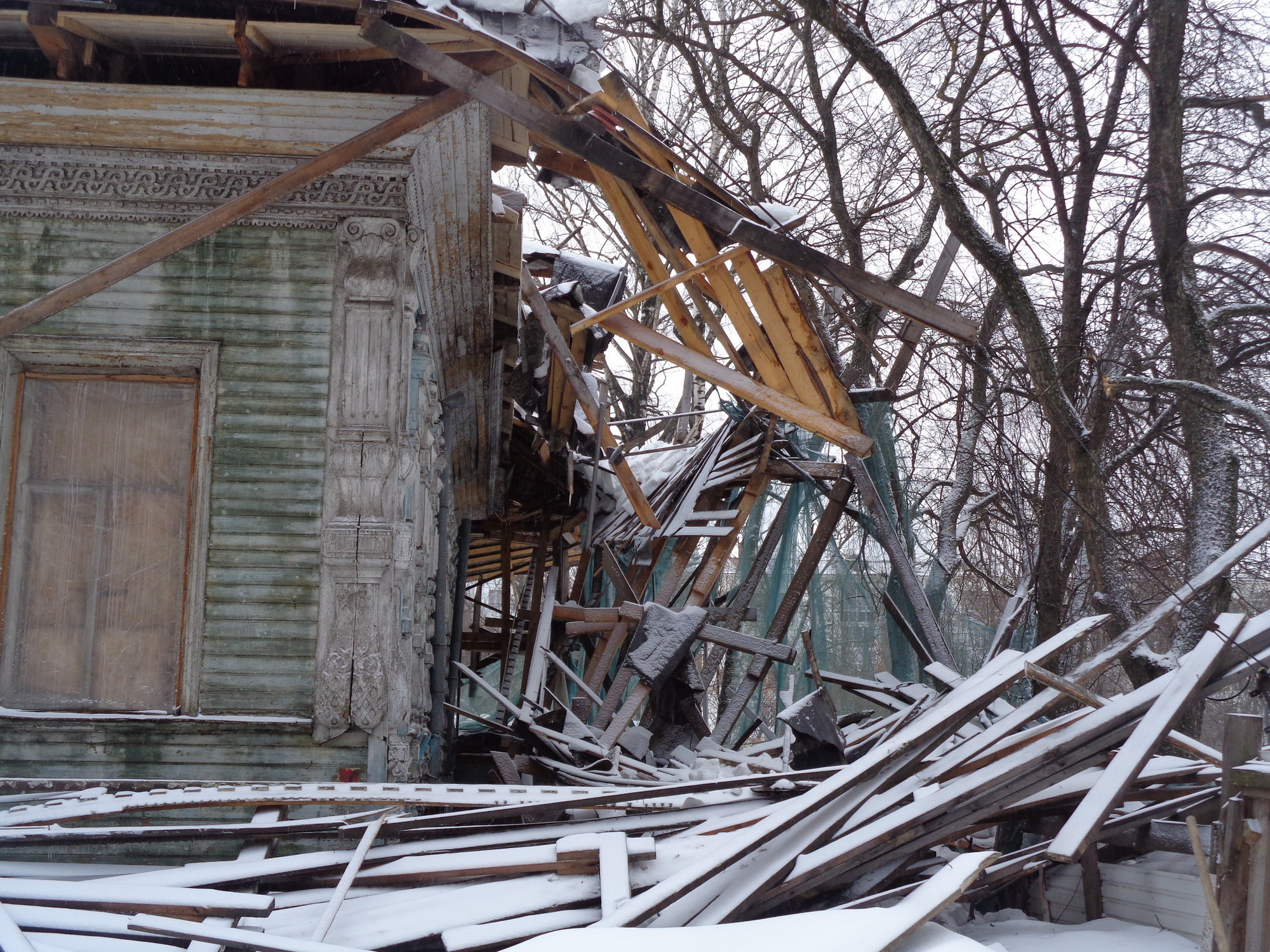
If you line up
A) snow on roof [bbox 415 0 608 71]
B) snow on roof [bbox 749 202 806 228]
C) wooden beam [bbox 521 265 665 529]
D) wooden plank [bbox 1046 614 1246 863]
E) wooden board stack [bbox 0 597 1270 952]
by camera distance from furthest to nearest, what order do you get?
wooden beam [bbox 521 265 665 529]
snow on roof [bbox 749 202 806 228]
snow on roof [bbox 415 0 608 71]
wooden board stack [bbox 0 597 1270 952]
wooden plank [bbox 1046 614 1246 863]

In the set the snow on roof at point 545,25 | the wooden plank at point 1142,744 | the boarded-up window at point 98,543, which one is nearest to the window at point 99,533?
the boarded-up window at point 98,543

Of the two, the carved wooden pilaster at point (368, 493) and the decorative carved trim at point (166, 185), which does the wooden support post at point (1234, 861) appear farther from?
the decorative carved trim at point (166, 185)

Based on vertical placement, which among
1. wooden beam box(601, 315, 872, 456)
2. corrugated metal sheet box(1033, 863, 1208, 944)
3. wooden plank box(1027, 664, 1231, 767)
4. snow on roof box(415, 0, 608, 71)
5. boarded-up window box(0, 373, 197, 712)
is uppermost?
snow on roof box(415, 0, 608, 71)

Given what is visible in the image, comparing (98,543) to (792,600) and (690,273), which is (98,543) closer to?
(690,273)

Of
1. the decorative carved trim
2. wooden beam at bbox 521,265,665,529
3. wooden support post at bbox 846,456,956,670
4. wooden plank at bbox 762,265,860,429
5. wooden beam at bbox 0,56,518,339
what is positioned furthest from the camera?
wooden support post at bbox 846,456,956,670

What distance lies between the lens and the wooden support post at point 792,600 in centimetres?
930

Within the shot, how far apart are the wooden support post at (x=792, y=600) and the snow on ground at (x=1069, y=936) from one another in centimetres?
478

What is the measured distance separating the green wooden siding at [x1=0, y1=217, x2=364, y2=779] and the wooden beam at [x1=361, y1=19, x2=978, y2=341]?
1.48m

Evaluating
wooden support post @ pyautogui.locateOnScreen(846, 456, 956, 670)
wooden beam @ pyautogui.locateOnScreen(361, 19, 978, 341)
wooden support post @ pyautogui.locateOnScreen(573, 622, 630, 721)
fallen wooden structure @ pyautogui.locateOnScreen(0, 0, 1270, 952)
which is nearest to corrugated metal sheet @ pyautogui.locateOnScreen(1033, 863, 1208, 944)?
fallen wooden structure @ pyautogui.locateOnScreen(0, 0, 1270, 952)

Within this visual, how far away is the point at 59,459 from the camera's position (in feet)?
18.1

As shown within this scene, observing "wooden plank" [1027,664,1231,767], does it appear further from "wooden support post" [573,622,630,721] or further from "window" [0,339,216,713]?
"wooden support post" [573,622,630,721]

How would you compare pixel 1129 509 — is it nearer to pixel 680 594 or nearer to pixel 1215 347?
pixel 1215 347

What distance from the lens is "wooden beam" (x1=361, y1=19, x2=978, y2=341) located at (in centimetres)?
454

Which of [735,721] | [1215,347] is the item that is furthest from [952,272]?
[735,721]
